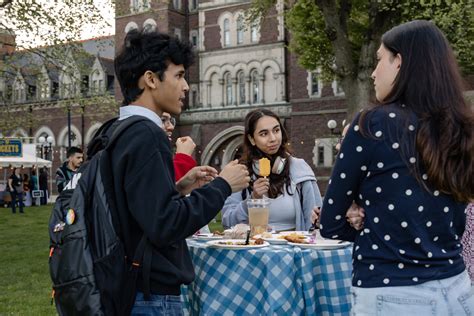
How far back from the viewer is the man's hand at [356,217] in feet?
6.59

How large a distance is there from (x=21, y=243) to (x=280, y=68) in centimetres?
2092

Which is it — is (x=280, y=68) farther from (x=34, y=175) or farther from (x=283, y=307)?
(x=283, y=307)

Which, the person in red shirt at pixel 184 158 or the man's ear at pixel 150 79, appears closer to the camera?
the man's ear at pixel 150 79

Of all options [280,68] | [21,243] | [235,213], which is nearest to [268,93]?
[280,68]

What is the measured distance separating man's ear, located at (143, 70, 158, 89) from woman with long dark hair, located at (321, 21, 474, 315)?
0.86m

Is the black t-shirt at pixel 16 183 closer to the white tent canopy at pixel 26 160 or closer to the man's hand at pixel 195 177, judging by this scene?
the white tent canopy at pixel 26 160

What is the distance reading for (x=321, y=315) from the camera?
3281mm

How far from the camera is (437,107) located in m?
1.92

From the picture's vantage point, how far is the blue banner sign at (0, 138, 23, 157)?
26722 mm

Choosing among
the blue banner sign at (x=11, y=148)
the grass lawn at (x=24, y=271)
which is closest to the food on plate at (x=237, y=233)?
the grass lawn at (x=24, y=271)

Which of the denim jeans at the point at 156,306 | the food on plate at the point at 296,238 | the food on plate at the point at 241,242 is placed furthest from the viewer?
the food on plate at the point at 296,238

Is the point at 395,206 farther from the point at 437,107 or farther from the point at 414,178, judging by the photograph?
the point at 437,107

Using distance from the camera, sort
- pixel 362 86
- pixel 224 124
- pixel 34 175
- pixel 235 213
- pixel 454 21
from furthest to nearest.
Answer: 1. pixel 224 124
2. pixel 34 175
3. pixel 454 21
4. pixel 362 86
5. pixel 235 213

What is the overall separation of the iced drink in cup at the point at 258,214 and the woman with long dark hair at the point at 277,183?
1.63ft
